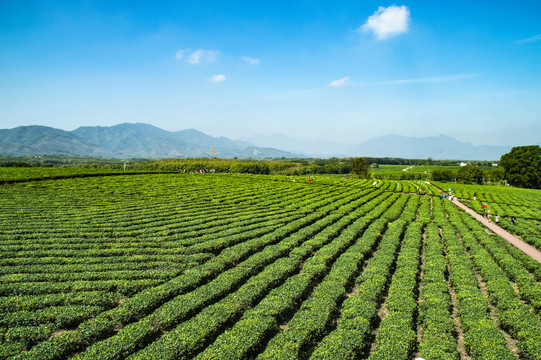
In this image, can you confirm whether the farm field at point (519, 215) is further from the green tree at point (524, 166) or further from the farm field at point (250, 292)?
the green tree at point (524, 166)

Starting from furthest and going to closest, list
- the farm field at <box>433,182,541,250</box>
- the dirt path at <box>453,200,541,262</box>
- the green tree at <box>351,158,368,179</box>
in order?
the green tree at <box>351,158,368,179</box> → the farm field at <box>433,182,541,250</box> → the dirt path at <box>453,200,541,262</box>

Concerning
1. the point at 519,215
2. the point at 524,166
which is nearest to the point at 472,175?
the point at 524,166

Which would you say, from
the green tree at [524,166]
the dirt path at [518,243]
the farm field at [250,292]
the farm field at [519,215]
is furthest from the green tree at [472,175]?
the farm field at [250,292]

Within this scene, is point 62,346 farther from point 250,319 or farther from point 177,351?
point 250,319

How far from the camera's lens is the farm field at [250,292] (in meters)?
10.6

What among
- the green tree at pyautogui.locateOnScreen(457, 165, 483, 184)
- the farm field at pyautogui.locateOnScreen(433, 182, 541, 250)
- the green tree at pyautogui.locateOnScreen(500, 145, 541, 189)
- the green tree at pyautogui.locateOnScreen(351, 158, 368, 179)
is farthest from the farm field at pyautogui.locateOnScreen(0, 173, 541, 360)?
the green tree at pyautogui.locateOnScreen(457, 165, 483, 184)

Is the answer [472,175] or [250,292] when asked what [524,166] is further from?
[250,292]

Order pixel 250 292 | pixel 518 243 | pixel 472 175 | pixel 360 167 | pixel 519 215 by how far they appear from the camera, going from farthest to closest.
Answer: pixel 472 175, pixel 360 167, pixel 519 215, pixel 518 243, pixel 250 292

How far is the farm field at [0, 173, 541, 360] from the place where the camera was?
34.8 ft

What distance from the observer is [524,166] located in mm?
87750

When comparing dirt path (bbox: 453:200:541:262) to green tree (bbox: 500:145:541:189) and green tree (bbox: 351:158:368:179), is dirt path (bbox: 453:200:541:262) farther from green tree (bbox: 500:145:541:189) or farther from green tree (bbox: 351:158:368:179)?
green tree (bbox: 500:145:541:189)

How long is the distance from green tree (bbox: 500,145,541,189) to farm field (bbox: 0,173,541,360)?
79802mm

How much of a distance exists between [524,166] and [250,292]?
112183 millimetres

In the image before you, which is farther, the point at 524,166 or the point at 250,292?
the point at 524,166
